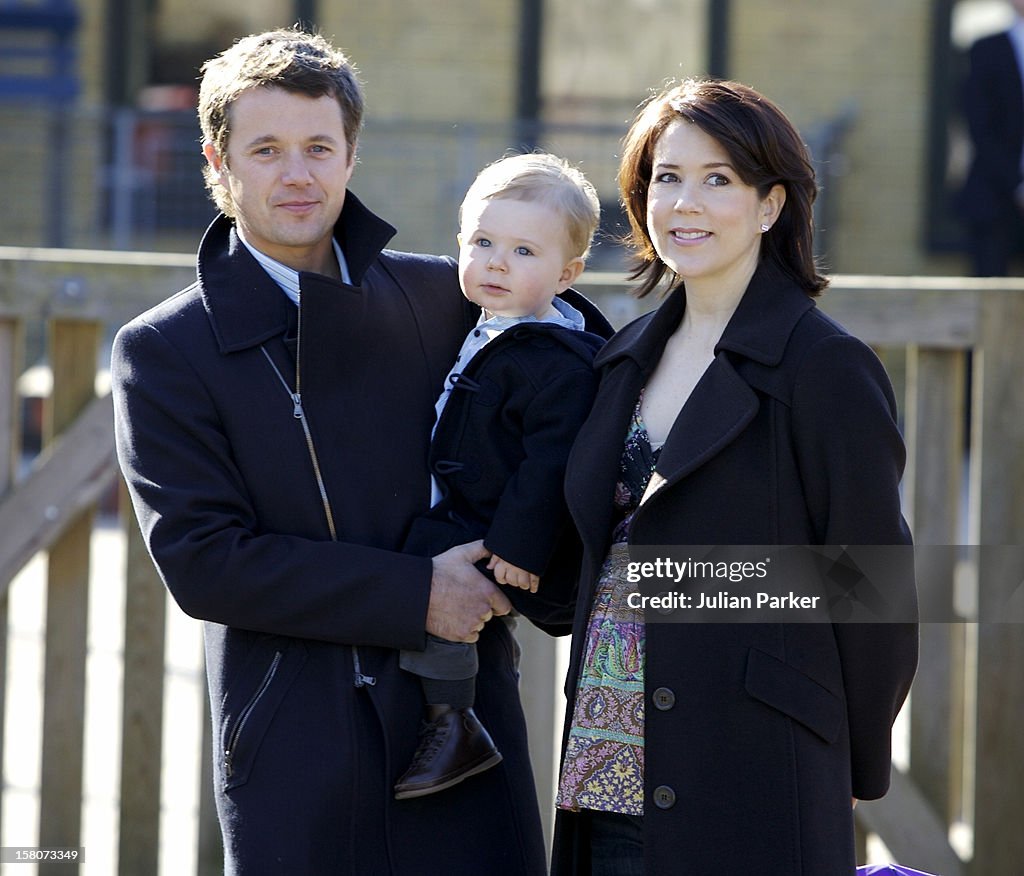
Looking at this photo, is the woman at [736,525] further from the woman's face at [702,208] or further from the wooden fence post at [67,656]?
the wooden fence post at [67,656]

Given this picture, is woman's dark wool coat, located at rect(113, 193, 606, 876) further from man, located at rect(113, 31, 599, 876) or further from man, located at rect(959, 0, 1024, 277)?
man, located at rect(959, 0, 1024, 277)

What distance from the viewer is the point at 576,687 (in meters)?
2.57

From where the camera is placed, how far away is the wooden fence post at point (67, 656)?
12.6 ft

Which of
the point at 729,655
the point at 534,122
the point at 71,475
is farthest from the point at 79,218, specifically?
the point at 729,655

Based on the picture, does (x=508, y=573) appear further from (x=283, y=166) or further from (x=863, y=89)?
(x=863, y=89)

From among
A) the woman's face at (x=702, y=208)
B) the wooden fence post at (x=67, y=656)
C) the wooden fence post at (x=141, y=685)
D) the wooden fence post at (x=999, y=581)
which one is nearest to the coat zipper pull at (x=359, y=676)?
the woman's face at (x=702, y=208)

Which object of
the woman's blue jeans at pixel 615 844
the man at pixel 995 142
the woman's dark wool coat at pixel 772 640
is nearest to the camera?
the woman's dark wool coat at pixel 772 640

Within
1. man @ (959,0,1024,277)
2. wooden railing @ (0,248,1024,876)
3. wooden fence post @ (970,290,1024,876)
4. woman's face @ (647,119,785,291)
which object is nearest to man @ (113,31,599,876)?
woman's face @ (647,119,785,291)

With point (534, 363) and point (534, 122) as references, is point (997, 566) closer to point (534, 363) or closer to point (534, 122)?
point (534, 363)

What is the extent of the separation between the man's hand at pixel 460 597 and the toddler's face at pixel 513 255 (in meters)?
0.49

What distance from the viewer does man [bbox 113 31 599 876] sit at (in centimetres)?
256

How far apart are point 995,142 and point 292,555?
7.85 meters

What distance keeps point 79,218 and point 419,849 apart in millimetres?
10068

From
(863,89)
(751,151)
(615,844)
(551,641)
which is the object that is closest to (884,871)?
(615,844)
